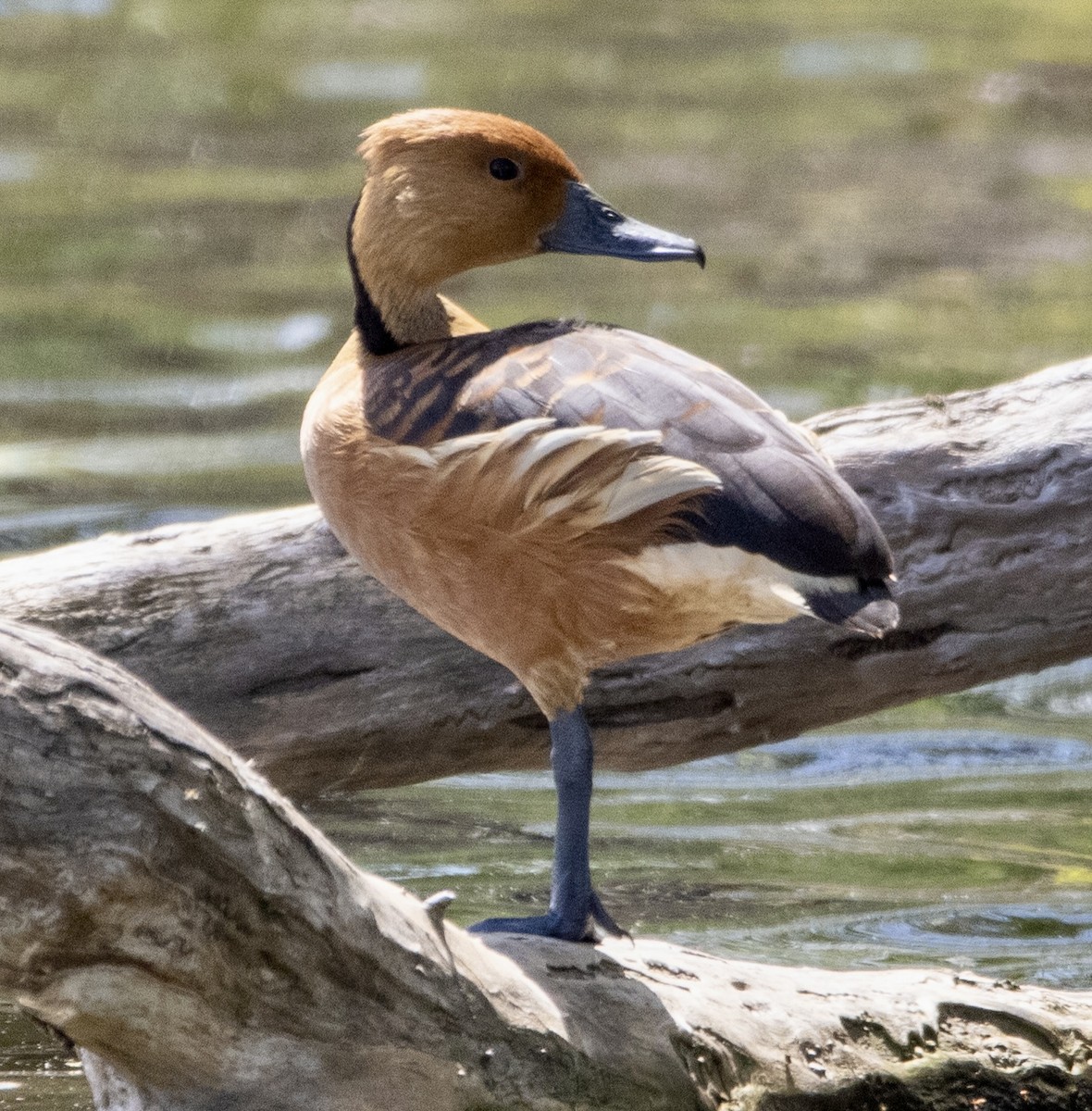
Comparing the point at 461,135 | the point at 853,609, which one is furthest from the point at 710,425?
the point at 461,135

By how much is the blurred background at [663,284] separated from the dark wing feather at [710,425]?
117cm

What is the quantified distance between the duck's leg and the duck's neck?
62cm

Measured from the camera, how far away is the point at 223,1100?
221 centimetres

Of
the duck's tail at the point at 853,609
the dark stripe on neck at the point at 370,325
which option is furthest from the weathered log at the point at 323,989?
the dark stripe on neck at the point at 370,325

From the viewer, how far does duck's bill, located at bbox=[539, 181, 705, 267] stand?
292cm

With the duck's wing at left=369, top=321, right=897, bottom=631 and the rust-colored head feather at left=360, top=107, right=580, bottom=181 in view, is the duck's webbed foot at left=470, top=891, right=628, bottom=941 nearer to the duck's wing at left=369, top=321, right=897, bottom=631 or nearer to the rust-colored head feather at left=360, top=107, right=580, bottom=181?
the duck's wing at left=369, top=321, right=897, bottom=631

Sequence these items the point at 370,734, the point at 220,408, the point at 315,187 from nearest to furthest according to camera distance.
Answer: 1. the point at 370,734
2. the point at 220,408
3. the point at 315,187

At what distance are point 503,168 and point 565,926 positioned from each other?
3.50 ft

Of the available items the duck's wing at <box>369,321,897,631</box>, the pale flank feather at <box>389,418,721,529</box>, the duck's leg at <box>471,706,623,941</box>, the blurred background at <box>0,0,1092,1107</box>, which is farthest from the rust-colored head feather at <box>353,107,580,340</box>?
the blurred background at <box>0,0,1092,1107</box>

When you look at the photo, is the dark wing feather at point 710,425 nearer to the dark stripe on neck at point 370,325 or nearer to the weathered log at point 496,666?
the dark stripe on neck at point 370,325

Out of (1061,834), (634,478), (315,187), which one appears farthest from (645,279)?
(634,478)

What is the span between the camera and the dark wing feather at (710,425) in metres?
2.44

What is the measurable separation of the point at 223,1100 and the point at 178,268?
678 centimetres

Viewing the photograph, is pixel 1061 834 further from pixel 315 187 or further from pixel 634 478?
pixel 315 187
